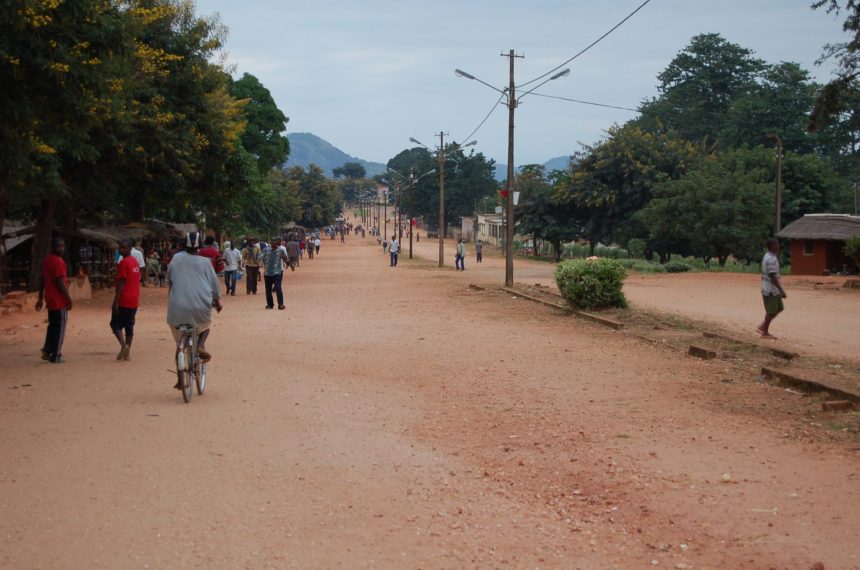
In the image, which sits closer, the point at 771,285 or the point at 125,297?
the point at 125,297

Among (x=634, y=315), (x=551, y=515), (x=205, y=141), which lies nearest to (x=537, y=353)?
(x=634, y=315)

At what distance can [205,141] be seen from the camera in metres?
28.5

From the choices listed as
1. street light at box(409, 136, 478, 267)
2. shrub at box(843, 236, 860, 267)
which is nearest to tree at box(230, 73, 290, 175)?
street light at box(409, 136, 478, 267)

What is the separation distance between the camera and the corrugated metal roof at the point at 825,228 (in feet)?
139

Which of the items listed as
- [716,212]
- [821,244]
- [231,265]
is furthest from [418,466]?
[716,212]

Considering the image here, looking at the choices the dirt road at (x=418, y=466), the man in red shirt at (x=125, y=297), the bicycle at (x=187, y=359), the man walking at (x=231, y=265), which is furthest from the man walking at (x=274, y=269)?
the bicycle at (x=187, y=359)

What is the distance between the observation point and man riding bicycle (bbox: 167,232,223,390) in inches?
395

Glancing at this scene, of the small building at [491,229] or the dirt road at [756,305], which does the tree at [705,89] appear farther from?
the dirt road at [756,305]

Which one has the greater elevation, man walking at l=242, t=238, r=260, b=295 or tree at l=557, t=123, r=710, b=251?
tree at l=557, t=123, r=710, b=251

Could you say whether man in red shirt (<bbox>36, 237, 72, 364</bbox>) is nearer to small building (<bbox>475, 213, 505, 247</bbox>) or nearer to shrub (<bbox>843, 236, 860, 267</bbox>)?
shrub (<bbox>843, 236, 860, 267</bbox>)

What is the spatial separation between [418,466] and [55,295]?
23.5 feet

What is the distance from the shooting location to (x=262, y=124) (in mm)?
50344

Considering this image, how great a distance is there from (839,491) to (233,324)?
14.4 meters

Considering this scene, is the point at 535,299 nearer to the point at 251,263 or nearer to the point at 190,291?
the point at 251,263
